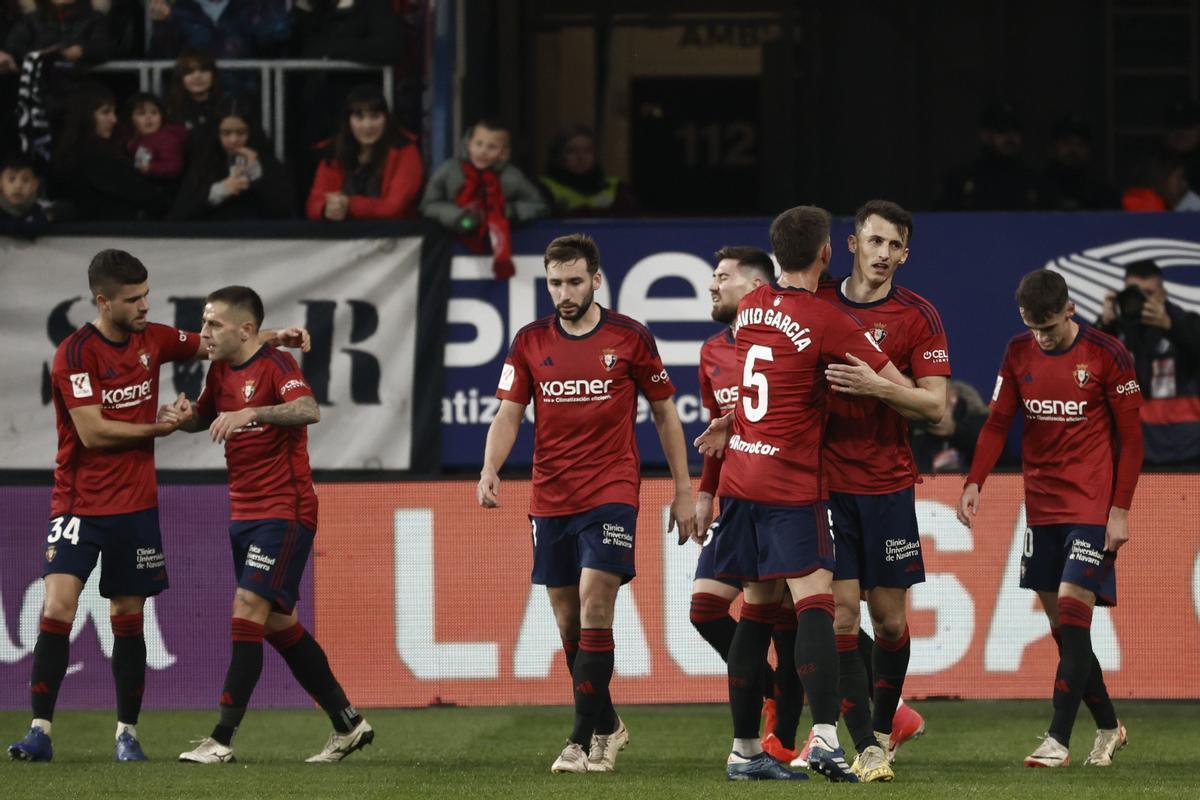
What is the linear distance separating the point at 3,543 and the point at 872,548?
522 centimetres

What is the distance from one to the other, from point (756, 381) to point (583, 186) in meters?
5.70

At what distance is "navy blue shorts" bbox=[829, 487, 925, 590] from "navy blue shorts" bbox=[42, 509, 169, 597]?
300 centimetres

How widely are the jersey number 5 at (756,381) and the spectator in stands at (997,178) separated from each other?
5462 mm

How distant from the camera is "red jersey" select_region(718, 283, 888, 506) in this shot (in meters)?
7.63

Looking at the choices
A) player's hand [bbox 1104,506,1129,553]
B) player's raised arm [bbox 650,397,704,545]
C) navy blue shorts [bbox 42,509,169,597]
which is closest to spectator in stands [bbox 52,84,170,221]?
navy blue shorts [bbox 42,509,169,597]

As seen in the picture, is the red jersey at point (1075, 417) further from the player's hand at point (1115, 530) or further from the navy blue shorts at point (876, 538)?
the navy blue shorts at point (876, 538)

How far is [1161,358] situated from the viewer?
37.9 feet

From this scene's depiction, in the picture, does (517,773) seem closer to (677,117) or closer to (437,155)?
(437,155)

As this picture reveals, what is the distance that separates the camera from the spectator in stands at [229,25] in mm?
13086

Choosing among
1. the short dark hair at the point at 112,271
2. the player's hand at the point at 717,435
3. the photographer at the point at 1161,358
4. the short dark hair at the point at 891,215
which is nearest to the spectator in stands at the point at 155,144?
the short dark hair at the point at 112,271

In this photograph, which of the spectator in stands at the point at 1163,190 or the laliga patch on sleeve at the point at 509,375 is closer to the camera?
the laliga patch on sleeve at the point at 509,375

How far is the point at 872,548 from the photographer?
8273 millimetres

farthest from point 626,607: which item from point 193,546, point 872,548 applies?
point 872,548

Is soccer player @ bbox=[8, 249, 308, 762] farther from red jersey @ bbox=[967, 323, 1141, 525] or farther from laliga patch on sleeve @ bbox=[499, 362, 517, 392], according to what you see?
red jersey @ bbox=[967, 323, 1141, 525]
